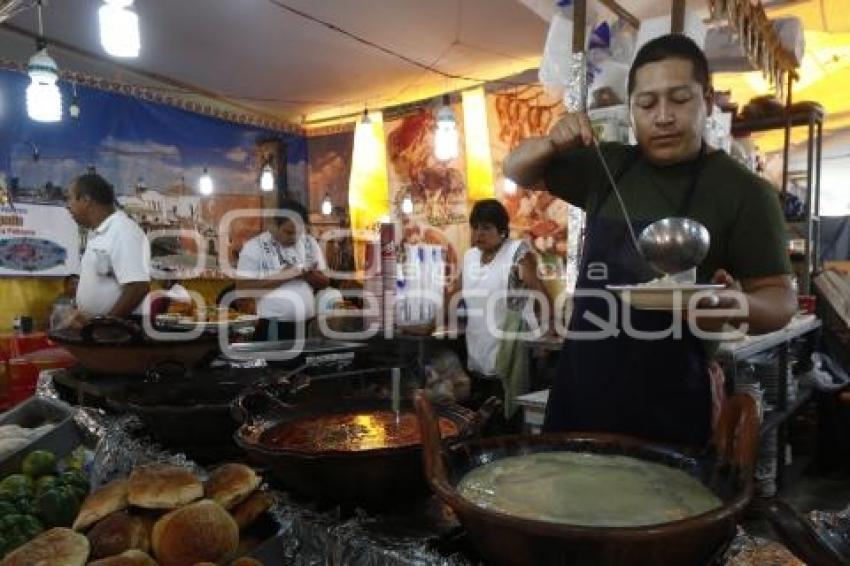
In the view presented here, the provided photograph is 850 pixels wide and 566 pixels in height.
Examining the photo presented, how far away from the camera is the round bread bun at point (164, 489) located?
1169 mm

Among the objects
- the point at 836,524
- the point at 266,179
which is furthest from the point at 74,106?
the point at 836,524

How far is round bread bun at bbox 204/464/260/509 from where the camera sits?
119 centimetres

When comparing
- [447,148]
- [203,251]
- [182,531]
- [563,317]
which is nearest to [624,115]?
[563,317]

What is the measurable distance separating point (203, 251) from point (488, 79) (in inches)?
158

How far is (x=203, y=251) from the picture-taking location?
7355 millimetres

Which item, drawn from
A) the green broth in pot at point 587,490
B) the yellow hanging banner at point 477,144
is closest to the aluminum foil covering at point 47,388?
the green broth in pot at point 587,490

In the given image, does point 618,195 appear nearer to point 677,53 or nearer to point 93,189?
point 677,53

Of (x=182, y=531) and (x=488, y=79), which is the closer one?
(x=182, y=531)

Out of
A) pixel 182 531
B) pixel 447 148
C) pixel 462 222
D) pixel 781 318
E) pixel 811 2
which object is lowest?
pixel 182 531

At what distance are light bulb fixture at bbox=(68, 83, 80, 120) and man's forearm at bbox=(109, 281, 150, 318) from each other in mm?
3767

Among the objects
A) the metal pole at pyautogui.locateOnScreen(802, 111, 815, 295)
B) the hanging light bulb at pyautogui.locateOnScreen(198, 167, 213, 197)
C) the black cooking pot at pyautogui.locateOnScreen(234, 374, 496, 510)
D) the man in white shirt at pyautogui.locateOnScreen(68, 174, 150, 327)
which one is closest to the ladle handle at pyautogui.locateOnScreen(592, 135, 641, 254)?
the black cooking pot at pyautogui.locateOnScreen(234, 374, 496, 510)

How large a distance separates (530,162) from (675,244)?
53cm

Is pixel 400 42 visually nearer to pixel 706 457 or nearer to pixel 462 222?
pixel 462 222

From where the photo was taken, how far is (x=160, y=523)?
1.12 metres
